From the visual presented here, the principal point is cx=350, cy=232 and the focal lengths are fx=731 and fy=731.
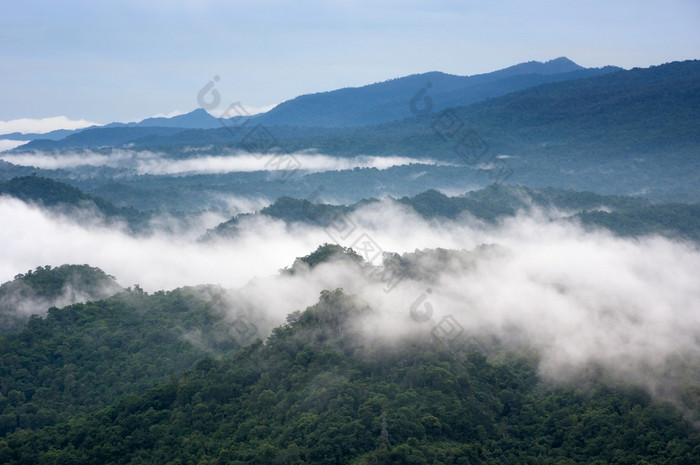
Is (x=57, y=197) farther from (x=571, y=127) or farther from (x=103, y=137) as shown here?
(x=103, y=137)

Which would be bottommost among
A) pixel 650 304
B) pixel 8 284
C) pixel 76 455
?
pixel 650 304

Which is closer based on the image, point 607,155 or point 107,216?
point 107,216

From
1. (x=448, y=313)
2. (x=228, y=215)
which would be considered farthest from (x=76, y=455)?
(x=228, y=215)

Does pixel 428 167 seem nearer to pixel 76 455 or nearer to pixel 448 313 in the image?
pixel 448 313

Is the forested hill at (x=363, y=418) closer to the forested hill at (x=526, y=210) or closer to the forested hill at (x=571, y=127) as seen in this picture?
the forested hill at (x=526, y=210)

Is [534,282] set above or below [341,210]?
below

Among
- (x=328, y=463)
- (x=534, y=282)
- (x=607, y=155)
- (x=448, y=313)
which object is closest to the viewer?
(x=328, y=463)

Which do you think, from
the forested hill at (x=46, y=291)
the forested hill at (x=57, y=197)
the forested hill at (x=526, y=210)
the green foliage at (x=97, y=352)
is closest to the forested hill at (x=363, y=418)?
the green foliage at (x=97, y=352)

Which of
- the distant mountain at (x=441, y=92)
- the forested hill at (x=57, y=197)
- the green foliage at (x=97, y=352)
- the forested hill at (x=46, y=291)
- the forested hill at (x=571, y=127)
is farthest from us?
the distant mountain at (x=441, y=92)

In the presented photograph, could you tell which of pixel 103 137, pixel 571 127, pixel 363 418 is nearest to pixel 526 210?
pixel 363 418
